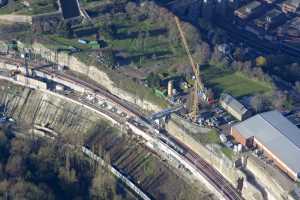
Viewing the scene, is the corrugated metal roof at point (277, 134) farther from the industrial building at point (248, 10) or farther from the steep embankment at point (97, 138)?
the industrial building at point (248, 10)

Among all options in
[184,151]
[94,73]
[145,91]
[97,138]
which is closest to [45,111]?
[94,73]

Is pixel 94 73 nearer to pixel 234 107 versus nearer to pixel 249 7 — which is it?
pixel 234 107

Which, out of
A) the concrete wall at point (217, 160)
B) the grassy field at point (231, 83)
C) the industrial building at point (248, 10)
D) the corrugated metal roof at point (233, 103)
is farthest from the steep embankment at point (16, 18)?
the industrial building at point (248, 10)

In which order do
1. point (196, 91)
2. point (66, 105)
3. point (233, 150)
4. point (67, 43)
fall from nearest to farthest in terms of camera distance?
point (233, 150), point (196, 91), point (66, 105), point (67, 43)

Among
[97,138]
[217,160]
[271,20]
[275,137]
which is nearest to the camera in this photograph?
[275,137]

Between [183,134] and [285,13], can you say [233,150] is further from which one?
[285,13]

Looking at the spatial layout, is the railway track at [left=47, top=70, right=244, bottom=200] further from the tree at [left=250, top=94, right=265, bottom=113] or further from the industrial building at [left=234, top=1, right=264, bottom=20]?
the industrial building at [left=234, top=1, right=264, bottom=20]

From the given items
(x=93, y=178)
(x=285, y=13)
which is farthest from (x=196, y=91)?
(x=285, y=13)

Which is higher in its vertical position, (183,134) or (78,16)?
(78,16)
